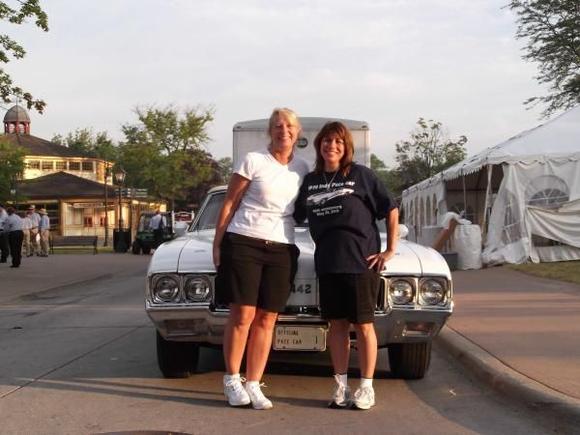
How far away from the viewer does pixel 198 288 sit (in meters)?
5.09

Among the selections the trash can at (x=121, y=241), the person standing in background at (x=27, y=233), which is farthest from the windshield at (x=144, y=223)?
the person standing in background at (x=27, y=233)

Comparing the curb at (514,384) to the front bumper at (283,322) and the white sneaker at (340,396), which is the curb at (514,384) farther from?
the white sneaker at (340,396)

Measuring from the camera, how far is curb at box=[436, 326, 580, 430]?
4594mm

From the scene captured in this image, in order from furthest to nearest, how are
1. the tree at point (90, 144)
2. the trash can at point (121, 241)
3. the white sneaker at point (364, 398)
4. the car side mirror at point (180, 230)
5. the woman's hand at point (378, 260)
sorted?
the tree at point (90, 144) → the trash can at point (121, 241) → the car side mirror at point (180, 230) → the white sneaker at point (364, 398) → the woman's hand at point (378, 260)

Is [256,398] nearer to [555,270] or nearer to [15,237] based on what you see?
[555,270]

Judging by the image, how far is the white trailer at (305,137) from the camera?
34.5ft

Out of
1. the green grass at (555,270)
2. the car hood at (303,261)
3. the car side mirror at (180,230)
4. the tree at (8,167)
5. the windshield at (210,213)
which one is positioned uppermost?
the tree at (8,167)

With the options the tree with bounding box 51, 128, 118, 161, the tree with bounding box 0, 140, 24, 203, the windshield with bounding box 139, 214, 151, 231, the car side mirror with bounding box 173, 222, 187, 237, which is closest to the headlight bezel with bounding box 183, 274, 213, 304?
the car side mirror with bounding box 173, 222, 187, 237

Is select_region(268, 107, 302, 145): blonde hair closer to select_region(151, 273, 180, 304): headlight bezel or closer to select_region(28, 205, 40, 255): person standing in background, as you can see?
select_region(151, 273, 180, 304): headlight bezel

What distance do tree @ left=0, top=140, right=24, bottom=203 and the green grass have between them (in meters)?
31.4

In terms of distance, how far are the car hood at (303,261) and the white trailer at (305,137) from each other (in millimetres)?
5052

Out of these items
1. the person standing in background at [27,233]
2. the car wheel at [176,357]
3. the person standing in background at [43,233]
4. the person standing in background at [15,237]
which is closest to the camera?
the car wheel at [176,357]

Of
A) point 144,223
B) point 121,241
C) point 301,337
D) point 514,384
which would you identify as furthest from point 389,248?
point 121,241

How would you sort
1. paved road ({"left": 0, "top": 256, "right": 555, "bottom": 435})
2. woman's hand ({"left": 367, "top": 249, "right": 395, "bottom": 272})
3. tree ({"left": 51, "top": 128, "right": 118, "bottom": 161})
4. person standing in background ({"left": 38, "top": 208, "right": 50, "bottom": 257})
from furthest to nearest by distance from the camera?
tree ({"left": 51, "top": 128, "right": 118, "bottom": 161}) → person standing in background ({"left": 38, "top": 208, "right": 50, "bottom": 257}) → woman's hand ({"left": 367, "top": 249, "right": 395, "bottom": 272}) → paved road ({"left": 0, "top": 256, "right": 555, "bottom": 435})
